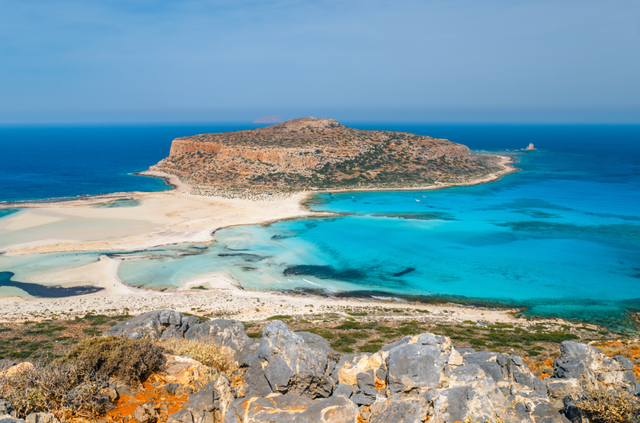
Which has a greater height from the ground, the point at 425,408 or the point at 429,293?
the point at 425,408

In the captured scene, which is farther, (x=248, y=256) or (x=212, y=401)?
(x=248, y=256)

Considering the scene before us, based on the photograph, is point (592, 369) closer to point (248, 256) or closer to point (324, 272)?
point (324, 272)

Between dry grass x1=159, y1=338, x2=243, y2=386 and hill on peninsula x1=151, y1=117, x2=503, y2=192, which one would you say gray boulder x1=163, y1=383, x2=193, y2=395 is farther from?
hill on peninsula x1=151, y1=117, x2=503, y2=192

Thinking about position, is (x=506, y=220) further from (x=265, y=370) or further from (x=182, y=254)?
(x=265, y=370)

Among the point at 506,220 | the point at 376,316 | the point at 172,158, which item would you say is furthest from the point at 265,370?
the point at 172,158

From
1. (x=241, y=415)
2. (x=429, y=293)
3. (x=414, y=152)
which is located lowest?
(x=429, y=293)

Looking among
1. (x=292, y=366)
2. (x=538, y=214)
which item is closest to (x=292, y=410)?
(x=292, y=366)

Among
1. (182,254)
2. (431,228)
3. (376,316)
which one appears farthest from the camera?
(431,228)
